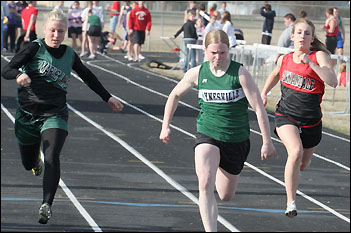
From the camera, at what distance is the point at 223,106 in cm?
859

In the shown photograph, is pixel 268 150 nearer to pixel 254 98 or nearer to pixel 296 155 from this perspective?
pixel 254 98

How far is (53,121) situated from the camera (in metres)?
9.22

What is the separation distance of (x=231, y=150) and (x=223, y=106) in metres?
1.01

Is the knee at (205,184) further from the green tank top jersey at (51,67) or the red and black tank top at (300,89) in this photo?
the green tank top jersey at (51,67)

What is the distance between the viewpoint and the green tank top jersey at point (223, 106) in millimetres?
8445

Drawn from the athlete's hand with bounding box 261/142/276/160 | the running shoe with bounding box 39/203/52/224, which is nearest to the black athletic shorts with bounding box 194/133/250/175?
the athlete's hand with bounding box 261/142/276/160

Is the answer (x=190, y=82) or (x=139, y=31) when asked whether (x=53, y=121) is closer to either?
(x=190, y=82)

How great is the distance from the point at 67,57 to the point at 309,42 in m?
2.10

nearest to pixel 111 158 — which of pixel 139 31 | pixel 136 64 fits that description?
pixel 136 64

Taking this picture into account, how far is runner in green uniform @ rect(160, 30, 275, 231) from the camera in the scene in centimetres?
800

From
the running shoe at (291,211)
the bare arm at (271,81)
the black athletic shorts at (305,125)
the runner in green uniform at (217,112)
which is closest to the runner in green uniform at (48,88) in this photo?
the runner in green uniform at (217,112)

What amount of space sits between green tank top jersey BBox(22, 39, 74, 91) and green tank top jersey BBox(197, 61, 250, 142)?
1.15m

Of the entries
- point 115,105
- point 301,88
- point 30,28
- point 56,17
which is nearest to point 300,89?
point 301,88

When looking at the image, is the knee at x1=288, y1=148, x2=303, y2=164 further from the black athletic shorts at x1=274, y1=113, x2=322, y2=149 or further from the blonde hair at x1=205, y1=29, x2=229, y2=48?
Result: the blonde hair at x1=205, y1=29, x2=229, y2=48
